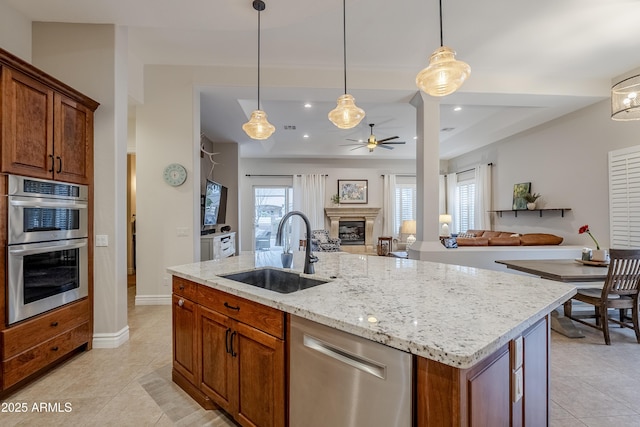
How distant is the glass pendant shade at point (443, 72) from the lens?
79.3 inches

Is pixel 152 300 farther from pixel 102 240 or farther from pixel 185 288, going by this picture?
pixel 185 288

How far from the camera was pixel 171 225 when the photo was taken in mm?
3842

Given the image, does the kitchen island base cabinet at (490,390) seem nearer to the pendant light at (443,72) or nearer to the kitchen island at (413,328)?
the kitchen island at (413,328)

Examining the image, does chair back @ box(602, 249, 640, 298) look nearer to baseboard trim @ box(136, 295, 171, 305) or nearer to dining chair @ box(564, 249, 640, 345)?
dining chair @ box(564, 249, 640, 345)

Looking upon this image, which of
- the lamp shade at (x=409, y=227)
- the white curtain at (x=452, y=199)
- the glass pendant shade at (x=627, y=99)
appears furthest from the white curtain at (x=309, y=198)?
the glass pendant shade at (x=627, y=99)

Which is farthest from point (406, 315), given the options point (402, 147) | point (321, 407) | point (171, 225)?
point (402, 147)

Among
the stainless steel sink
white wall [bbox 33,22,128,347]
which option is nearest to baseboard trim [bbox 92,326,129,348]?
white wall [bbox 33,22,128,347]

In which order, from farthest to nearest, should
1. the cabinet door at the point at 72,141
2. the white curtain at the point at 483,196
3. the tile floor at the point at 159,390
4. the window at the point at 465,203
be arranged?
the window at the point at 465,203
the white curtain at the point at 483,196
the cabinet door at the point at 72,141
the tile floor at the point at 159,390

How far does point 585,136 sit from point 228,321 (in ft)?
19.5

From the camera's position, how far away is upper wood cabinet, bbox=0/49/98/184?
1.95 metres

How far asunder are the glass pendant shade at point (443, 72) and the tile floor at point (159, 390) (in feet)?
7.67

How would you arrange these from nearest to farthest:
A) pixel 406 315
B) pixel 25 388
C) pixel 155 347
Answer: pixel 406 315
pixel 25 388
pixel 155 347

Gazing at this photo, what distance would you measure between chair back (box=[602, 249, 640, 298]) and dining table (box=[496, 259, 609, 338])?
0.08m

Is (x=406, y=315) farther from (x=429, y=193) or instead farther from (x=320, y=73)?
(x=320, y=73)
